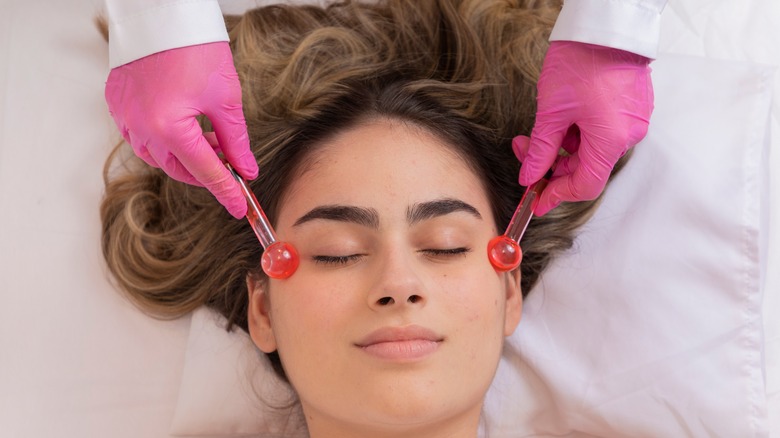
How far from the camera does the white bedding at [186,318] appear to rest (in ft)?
5.73

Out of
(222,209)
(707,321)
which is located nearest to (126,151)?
(222,209)

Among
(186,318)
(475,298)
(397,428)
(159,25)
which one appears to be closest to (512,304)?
(475,298)

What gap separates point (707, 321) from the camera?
Result: 1.74 metres

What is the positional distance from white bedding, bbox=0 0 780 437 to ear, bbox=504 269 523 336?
13cm

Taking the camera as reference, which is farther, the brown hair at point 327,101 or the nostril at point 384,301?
the brown hair at point 327,101

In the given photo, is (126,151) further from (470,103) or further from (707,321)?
(707,321)

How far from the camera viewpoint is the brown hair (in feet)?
5.57

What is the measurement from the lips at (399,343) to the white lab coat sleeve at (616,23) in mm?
552

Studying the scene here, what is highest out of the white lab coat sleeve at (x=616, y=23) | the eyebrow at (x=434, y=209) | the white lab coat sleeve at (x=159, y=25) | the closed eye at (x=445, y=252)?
the white lab coat sleeve at (x=616, y=23)

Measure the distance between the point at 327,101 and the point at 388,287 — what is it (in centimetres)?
43

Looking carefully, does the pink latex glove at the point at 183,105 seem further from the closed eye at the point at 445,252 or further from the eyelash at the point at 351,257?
the closed eye at the point at 445,252

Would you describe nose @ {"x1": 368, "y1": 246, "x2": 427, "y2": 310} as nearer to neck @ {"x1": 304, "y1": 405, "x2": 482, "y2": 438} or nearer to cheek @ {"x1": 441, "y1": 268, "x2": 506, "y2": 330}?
cheek @ {"x1": 441, "y1": 268, "x2": 506, "y2": 330}

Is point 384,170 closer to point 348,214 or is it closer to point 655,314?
point 348,214

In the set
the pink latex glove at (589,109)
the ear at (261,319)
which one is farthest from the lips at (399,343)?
the pink latex glove at (589,109)
